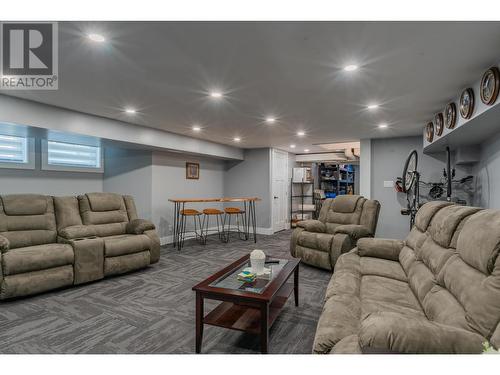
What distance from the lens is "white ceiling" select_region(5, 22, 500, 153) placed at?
1.72 meters

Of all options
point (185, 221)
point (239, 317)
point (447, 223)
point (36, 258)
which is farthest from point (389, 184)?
point (36, 258)

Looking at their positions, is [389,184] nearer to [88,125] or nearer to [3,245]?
[88,125]

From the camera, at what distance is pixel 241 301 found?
1.78m

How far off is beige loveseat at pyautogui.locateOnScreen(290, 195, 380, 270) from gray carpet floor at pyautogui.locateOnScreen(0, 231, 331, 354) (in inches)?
11.9

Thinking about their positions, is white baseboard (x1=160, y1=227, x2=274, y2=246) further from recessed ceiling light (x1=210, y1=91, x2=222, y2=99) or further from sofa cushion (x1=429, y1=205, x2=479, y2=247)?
sofa cushion (x1=429, y1=205, x2=479, y2=247)

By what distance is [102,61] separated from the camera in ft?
7.06

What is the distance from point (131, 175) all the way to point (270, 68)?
4.10 m

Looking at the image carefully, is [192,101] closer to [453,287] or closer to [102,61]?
[102,61]

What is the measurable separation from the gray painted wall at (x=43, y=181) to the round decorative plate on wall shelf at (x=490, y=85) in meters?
5.79

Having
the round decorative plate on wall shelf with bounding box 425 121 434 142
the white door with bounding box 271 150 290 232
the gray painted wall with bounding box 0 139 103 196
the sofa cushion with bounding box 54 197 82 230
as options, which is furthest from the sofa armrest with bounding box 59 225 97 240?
the round decorative plate on wall shelf with bounding box 425 121 434 142

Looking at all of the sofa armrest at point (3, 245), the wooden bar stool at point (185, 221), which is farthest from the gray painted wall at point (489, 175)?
the sofa armrest at point (3, 245)
